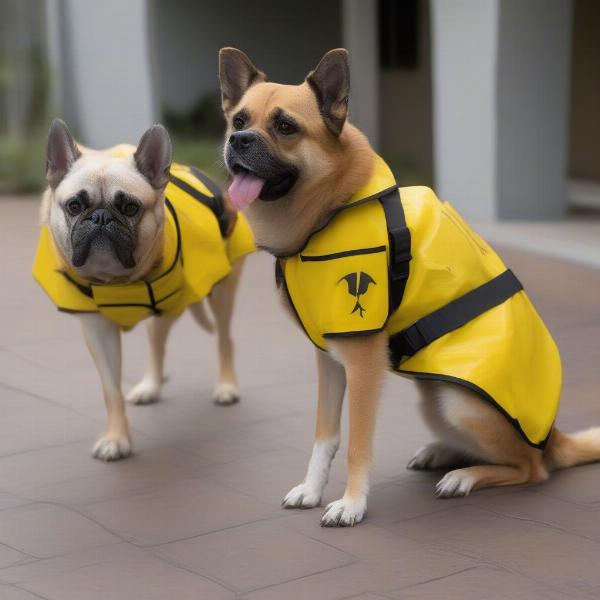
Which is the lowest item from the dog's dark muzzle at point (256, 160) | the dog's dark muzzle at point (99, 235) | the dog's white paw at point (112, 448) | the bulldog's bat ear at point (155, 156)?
the dog's white paw at point (112, 448)

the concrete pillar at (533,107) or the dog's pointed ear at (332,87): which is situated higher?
the dog's pointed ear at (332,87)

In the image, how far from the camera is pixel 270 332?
8.53 meters

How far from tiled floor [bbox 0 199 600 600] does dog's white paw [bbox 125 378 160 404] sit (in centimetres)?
9

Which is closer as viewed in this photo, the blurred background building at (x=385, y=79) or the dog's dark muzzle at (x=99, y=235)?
the dog's dark muzzle at (x=99, y=235)

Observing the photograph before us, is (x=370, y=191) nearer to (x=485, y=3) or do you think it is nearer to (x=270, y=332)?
(x=270, y=332)

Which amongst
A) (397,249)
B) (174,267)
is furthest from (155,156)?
(397,249)

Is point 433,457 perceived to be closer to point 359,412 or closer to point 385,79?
point 359,412

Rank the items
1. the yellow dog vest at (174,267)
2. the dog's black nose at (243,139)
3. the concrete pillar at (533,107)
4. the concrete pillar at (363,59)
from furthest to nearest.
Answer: the concrete pillar at (363,59) < the concrete pillar at (533,107) < the yellow dog vest at (174,267) < the dog's black nose at (243,139)

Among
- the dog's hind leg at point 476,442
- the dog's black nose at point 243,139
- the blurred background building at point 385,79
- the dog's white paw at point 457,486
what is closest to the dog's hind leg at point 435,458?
the dog's hind leg at point 476,442

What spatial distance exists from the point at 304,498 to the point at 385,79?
Result: 15.2m

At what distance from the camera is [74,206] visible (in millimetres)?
5445

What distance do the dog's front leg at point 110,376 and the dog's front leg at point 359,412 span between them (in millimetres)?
1418

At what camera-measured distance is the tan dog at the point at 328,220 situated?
185 inches

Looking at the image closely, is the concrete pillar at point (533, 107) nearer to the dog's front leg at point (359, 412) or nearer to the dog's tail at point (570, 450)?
the dog's tail at point (570, 450)
